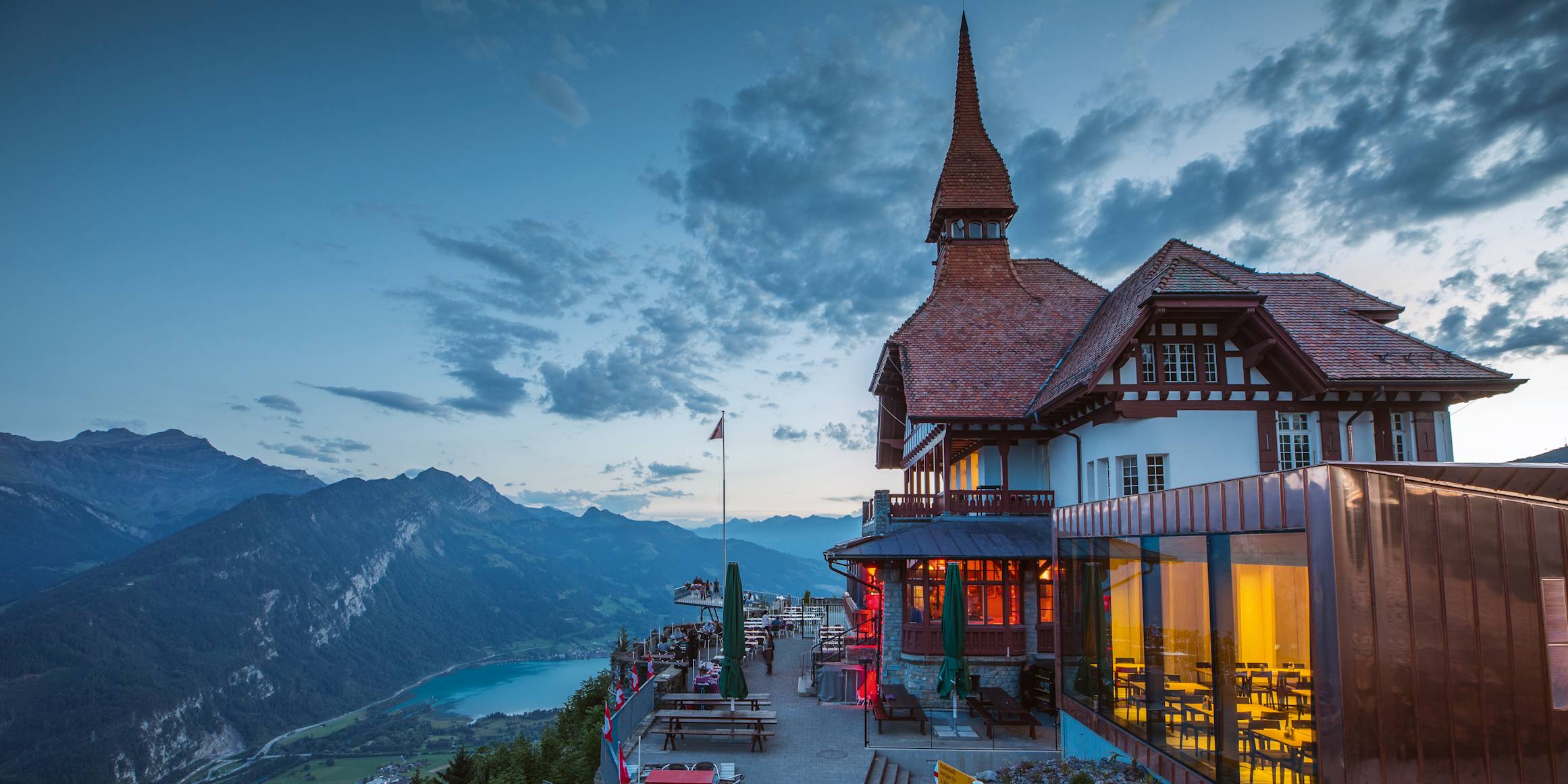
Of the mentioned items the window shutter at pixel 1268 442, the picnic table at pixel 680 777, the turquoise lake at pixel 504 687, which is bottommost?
the turquoise lake at pixel 504 687

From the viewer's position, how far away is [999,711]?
59.1ft

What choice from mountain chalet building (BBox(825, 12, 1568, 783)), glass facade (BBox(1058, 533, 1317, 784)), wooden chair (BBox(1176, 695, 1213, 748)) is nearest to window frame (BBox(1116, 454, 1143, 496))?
mountain chalet building (BBox(825, 12, 1568, 783))

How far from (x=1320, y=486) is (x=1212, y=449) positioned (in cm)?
1376

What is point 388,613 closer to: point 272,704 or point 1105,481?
point 272,704

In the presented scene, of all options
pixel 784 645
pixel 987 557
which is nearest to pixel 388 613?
pixel 784 645

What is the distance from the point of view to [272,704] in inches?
5251

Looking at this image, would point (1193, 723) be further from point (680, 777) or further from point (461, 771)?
point (461, 771)

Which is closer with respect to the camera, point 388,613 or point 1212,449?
point 1212,449

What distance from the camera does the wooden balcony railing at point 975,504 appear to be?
2355cm

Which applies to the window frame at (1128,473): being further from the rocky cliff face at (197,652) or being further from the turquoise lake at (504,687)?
the turquoise lake at (504,687)

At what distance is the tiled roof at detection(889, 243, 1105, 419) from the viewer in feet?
78.4

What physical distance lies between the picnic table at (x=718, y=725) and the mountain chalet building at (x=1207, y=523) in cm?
507

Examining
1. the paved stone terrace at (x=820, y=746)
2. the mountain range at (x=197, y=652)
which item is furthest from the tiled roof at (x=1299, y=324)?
the mountain range at (x=197, y=652)

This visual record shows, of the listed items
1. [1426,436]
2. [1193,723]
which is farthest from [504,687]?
[1193,723]
